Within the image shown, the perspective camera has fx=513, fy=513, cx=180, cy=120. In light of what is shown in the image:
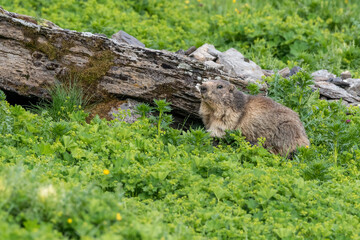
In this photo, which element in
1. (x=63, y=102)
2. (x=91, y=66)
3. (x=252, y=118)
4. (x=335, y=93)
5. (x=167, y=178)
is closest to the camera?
(x=167, y=178)

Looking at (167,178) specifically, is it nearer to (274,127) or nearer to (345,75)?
(274,127)

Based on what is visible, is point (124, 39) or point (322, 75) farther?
point (322, 75)

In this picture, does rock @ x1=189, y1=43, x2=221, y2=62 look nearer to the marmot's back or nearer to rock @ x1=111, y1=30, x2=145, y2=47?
rock @ x1=111, y1=30, x2=145, y2=47

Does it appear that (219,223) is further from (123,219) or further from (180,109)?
(180,109)

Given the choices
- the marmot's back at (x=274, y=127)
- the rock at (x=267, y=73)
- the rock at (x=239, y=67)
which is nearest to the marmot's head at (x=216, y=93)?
the marmot's back at (x=274, y=127)

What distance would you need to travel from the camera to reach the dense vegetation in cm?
432

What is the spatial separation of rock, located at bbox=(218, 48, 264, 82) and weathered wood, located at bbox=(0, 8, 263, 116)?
1780 millimetres

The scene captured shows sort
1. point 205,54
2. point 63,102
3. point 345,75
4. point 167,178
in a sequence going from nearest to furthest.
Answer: point 167,178 < point 63,102 < point 205,54 < point 345,75

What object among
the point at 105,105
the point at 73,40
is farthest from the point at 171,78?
the point at 73,40

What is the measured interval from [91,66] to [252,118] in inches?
108

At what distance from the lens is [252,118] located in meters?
8.11

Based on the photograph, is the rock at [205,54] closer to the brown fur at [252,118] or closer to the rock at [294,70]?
the rock at [294,70]

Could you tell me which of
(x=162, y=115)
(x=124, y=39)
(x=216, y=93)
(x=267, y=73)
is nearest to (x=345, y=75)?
(x=267, y=73)

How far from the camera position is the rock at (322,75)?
1105 cm
